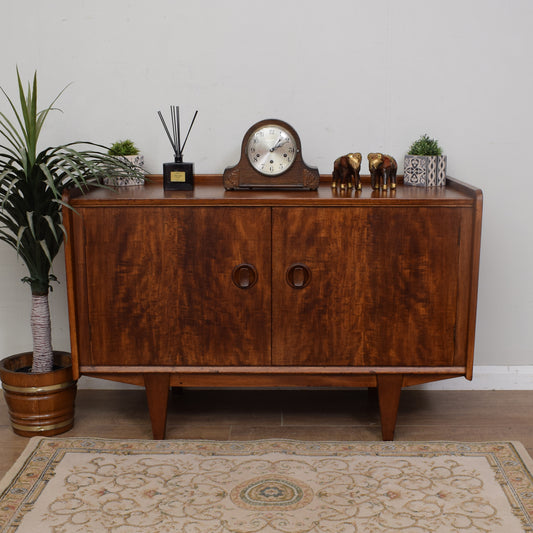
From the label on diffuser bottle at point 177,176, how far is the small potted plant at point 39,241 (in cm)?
14

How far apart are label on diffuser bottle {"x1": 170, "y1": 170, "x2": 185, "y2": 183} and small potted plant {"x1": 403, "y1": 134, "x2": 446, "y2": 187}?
838 mm

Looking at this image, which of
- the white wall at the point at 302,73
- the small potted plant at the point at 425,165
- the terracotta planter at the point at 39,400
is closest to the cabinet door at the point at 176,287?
the terracotta planter at the point at 39,400

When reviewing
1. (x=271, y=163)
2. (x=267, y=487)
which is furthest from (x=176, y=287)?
(x=267, y=487)

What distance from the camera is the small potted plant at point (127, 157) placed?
2.57 metres

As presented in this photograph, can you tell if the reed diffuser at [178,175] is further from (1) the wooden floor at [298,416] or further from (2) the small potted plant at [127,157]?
(1) the wooden floor at [298,416]

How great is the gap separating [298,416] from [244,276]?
0.67 meters

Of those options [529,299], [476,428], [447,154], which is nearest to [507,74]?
[447,154]

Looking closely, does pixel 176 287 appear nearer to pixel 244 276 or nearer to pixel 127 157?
pixel 244 276

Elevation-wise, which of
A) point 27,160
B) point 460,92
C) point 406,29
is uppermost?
point 406,29

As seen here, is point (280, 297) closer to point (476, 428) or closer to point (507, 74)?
point (476, 428)

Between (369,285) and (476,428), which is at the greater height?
(369,285)

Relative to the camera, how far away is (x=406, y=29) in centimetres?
265

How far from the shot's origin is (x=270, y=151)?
98.1 inches

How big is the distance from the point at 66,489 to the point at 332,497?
0.79 m
